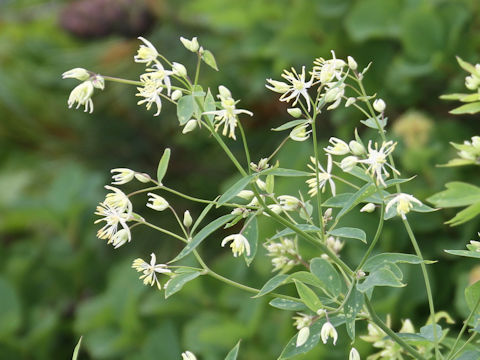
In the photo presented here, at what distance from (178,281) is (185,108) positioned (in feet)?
0.25

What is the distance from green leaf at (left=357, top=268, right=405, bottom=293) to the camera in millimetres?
276

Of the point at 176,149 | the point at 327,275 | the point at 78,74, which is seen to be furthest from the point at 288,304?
the point at 176,149

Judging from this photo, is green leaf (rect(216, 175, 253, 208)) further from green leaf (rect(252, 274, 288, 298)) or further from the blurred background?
the blurred background

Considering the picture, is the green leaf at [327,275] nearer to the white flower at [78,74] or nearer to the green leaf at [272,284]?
the green leaf at [272,284]

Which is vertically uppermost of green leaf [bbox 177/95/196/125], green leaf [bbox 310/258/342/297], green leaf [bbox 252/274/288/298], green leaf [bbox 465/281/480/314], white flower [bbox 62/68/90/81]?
white flower [bbox 62/68/90/81]

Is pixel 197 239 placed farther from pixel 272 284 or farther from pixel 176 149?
pixel 176 149

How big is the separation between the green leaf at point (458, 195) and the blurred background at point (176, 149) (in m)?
0.37

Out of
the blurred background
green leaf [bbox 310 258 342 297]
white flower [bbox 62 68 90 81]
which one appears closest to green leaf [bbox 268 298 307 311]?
green leaf [bbox 310 258 342 297]

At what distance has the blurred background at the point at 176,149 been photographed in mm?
867

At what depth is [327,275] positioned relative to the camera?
1.02ft

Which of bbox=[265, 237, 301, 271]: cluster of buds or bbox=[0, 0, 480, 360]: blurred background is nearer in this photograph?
bbox=[265, 237, 301, 271]: cluster of buds

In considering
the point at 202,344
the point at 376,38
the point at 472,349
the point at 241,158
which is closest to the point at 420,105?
the point at 376,38

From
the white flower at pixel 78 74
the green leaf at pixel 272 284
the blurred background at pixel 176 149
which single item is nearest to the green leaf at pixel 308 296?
the green leaf at pixel 272 284

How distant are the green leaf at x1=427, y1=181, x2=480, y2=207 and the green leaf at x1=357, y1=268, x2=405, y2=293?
0.09 meters
